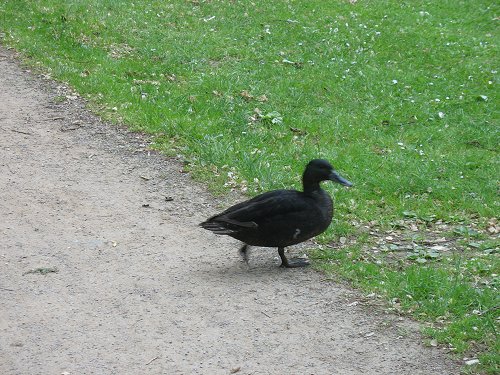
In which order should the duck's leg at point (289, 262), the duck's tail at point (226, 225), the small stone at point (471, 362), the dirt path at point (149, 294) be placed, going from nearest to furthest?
the small stone at point (471, 362) → the dirt path at point (149, 294) → the duck's tail at point (226, 225) → the duck's leg at point (289, 262)

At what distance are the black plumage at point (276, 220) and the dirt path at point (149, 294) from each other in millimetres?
368

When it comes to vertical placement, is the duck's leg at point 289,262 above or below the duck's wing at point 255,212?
below

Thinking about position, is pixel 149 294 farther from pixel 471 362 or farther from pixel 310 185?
pixel 471 362

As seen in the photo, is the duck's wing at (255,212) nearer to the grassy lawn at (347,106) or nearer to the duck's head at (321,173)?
the duck's head at (321,173)

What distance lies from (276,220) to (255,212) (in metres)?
0.21

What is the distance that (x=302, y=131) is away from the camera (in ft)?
35.0

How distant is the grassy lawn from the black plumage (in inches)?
18.5

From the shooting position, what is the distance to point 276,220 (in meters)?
7.05

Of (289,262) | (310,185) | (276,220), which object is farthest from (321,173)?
(289,262)

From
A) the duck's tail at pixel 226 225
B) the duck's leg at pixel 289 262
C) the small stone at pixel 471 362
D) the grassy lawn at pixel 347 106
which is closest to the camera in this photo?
the small stone at pixel 471 362

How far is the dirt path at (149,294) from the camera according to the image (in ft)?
19.4

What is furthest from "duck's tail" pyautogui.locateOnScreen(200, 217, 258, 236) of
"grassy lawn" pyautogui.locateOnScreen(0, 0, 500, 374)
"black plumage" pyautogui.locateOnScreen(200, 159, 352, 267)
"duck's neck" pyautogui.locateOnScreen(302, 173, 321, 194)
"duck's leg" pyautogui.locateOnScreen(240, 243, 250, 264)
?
"grassy lawn" pyautogui.locateOnScreen(0, 0, 500, 374)

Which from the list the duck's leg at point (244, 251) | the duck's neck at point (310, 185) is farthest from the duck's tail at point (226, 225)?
the duck's neck at point (310, 185)

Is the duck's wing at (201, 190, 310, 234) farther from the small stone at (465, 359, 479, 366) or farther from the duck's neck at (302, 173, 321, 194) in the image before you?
the small stone at (465, 359, 479, 366)
